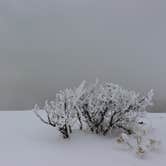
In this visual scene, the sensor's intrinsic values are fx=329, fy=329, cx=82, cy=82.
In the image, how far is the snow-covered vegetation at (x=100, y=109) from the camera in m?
1.88

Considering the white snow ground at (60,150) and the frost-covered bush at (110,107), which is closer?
the white snow ground at (60,150)

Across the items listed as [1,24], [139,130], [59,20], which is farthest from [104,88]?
[1,24]

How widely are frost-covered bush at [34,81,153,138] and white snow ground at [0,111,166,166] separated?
9 cm

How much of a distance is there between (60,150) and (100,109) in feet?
1.20

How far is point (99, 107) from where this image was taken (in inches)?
76.2

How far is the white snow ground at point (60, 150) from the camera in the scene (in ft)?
5.22

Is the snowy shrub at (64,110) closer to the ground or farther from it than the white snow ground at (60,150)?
farther from it

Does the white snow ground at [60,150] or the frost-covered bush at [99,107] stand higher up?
the frost-covered bush at [99,107]

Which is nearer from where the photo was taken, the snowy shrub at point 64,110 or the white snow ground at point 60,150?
the white snow ground at point 60,150

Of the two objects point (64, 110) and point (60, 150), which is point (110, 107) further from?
point (60, 150)

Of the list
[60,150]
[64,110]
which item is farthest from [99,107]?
[60,150]

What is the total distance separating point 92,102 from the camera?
1945 millimetres

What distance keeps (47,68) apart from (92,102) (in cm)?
274

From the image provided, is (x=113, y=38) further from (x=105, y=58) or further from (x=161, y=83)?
(x=161, y=83)
